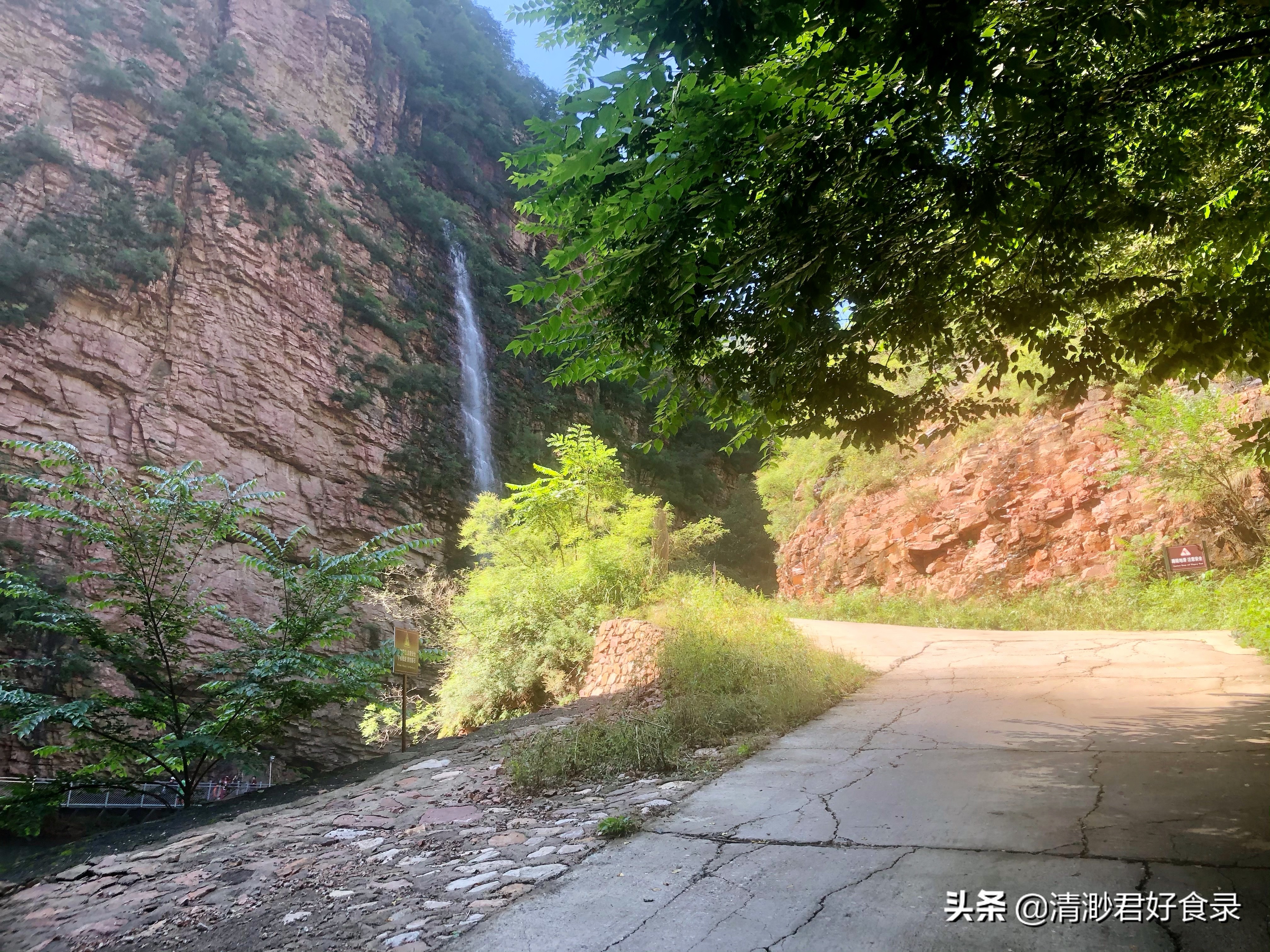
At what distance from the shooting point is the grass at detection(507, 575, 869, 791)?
5.30 m

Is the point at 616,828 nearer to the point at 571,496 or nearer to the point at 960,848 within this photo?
the point at 960,848

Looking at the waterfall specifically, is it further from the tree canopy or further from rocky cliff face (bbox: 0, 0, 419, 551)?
the tree canopy

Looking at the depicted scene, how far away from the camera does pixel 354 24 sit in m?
29.8

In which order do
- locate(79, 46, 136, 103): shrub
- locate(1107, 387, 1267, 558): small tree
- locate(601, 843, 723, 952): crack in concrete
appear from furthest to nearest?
1. locate(79, 46, 136, 103): shrub
2. locate(1107, 387, 1267, 558): small tree
3. locate(601, 843, 723, 952): crack in concrete

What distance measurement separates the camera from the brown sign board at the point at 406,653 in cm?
719

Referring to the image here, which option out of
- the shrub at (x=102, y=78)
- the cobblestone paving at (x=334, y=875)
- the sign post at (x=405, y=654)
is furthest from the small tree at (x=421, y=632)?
the shrub at (x=102, y=78)

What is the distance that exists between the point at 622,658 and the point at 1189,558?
35.4ft

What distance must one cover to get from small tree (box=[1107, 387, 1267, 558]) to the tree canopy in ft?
26.9

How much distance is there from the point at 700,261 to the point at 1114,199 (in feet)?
8.36

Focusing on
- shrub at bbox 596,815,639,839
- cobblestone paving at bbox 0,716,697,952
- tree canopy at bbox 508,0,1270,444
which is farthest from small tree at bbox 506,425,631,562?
shrub at bbox 596,815,639,839

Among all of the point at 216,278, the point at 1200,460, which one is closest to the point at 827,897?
the point at 1200,460

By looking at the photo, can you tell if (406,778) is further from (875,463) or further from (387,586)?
(875,463)

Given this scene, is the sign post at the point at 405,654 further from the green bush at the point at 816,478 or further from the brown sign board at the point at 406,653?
the green bush at the point at 816,478

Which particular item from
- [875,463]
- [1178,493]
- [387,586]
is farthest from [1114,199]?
[875,463]
